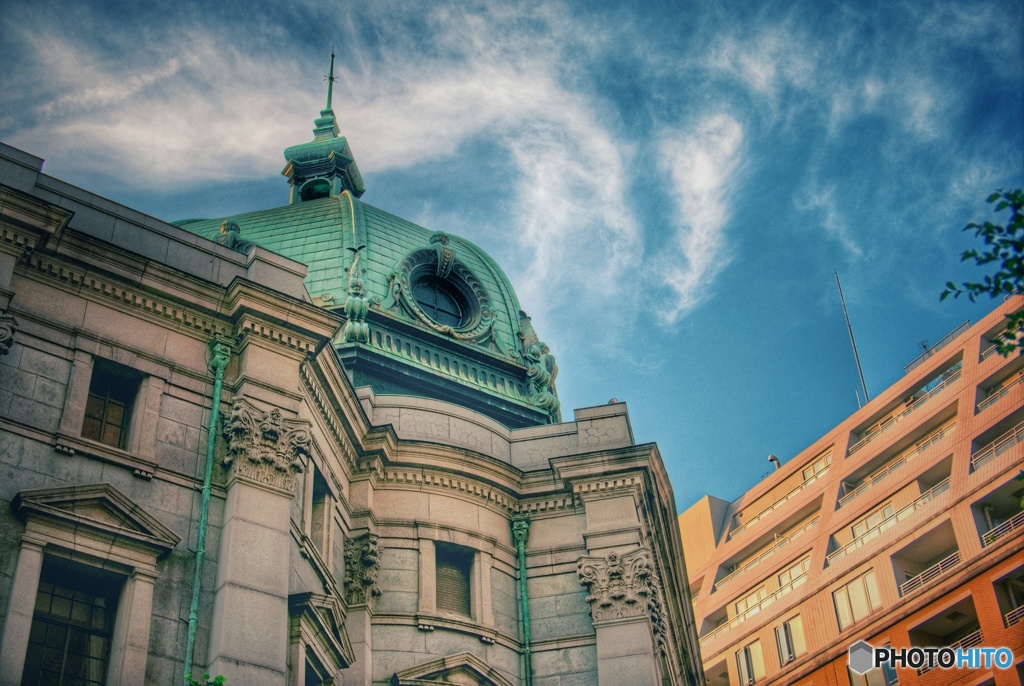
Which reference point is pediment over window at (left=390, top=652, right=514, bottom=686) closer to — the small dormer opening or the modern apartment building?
the modern apartment building

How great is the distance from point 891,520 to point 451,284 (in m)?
32.2

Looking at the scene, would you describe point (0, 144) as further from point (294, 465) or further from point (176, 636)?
point (176, 636)

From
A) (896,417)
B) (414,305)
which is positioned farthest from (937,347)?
(414,305)

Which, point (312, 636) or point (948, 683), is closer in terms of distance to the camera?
point (312, 636)

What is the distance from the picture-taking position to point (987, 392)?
67.9m

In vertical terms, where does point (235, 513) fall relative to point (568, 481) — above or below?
below

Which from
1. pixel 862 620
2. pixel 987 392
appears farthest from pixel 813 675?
pixel 987 392

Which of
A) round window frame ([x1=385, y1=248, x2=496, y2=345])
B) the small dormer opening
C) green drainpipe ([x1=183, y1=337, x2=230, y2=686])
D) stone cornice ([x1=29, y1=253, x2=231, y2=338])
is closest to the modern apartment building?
round window frame ([x1=385, y1=248, x2=496, y2=345])

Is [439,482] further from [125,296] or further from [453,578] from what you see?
[125,296]

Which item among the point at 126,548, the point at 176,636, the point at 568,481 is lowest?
the point at 176,636

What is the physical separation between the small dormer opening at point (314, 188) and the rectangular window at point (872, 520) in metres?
32.9

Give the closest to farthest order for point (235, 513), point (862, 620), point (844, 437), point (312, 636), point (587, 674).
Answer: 1. point (235, 513)
2. point (312, 636)
3. point (587, 674)
4. point (862, 620)
5. point (844, 437)

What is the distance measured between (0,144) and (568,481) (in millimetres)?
17306

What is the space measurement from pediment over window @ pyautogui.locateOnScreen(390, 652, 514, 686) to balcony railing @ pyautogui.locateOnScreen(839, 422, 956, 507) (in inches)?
1616
